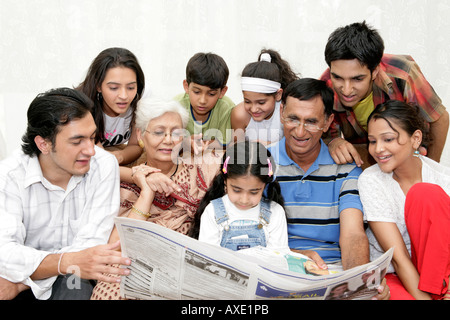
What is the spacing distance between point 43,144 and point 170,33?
173 centimetres

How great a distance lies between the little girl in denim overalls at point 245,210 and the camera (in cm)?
166

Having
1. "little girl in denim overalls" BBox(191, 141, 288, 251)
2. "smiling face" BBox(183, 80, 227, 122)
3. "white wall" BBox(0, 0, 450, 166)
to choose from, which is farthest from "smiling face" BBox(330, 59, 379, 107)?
"white wall" BBox(0, 0, 450, 166)

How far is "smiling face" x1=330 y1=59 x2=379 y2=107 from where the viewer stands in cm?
186

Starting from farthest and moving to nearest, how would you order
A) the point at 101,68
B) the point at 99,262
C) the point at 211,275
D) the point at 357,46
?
the point at 101,68, the point at 357,46, the point at 99,262, the point at 211,275

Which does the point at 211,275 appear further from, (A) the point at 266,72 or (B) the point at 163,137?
(A) the point at 266,72

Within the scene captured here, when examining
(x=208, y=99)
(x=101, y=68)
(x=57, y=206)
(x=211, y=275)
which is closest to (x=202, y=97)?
(x=208, y=99)

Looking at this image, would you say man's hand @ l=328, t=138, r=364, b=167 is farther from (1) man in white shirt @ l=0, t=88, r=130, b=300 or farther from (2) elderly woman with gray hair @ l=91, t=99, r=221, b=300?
(1) man in white shirt @ l=0, t=88, r=130, b=300

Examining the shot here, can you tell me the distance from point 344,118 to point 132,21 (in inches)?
67.6

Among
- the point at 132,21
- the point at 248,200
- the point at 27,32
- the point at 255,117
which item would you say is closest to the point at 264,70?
the point at 255,117

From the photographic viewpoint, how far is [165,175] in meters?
1.87

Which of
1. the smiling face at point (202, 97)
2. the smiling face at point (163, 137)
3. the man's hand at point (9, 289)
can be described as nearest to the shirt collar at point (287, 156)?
the smiling face at point (163, 137)

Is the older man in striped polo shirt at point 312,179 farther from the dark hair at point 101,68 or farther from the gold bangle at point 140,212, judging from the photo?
the dark hair at point 101,68

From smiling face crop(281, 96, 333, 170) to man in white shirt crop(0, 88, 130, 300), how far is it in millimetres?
760

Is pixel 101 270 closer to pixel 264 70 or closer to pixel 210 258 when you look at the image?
pixel 210 258
